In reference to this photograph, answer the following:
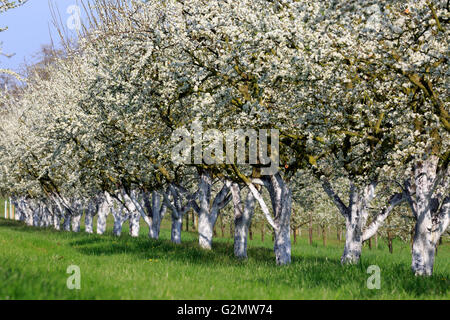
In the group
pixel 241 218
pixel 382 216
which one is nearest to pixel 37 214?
pixel 241 218

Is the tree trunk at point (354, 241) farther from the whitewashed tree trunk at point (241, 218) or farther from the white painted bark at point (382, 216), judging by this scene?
the whitewashed tree trunk at point (241, 218)

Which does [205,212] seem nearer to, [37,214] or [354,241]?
[354,241]

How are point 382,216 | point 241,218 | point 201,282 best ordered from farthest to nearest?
1. point 241,218
2. point 382,216
3. point 201,282

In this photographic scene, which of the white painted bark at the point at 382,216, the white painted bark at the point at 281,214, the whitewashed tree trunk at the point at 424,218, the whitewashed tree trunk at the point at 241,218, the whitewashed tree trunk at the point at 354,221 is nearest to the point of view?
the whitewashed tree trunk at the point at 424,218

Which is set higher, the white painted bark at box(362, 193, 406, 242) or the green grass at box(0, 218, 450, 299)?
the white painted bark at box(362, 193, 406, 242)

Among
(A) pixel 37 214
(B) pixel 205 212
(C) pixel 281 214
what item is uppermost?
(A) pixel 37 214

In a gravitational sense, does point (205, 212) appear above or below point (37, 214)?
below

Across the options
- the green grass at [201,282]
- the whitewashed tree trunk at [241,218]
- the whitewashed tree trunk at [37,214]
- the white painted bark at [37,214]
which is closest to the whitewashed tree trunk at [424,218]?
the green grass at [201,282]

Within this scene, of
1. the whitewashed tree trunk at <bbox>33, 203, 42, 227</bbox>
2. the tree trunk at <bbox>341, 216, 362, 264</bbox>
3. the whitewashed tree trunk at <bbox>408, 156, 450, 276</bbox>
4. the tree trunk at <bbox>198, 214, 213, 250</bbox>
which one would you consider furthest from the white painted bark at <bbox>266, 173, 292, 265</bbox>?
the whitewashed tree trunk at <bbox>33, 203, 42, 227</bbox>

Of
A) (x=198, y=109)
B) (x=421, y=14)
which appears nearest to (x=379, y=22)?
(x=421, y=14)

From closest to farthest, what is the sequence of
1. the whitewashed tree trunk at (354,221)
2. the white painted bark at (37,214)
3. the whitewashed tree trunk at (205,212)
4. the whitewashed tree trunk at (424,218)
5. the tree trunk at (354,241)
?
the whitewashed tree trunk at (424,218) → the whitewashed tree trunk at (354,221) → the tree trunk at (354,241) → the whitewashed tree trunk at (205,212) → the white painted bark at (37,214)

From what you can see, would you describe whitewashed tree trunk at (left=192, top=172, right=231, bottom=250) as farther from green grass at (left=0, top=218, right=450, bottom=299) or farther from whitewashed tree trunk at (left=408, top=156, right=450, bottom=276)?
whitewashed tree trunk at (left=408, top=156, right=450, bottom=276)

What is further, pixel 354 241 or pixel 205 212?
pixel 205 212

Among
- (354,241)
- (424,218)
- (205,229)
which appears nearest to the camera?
(424,218)
